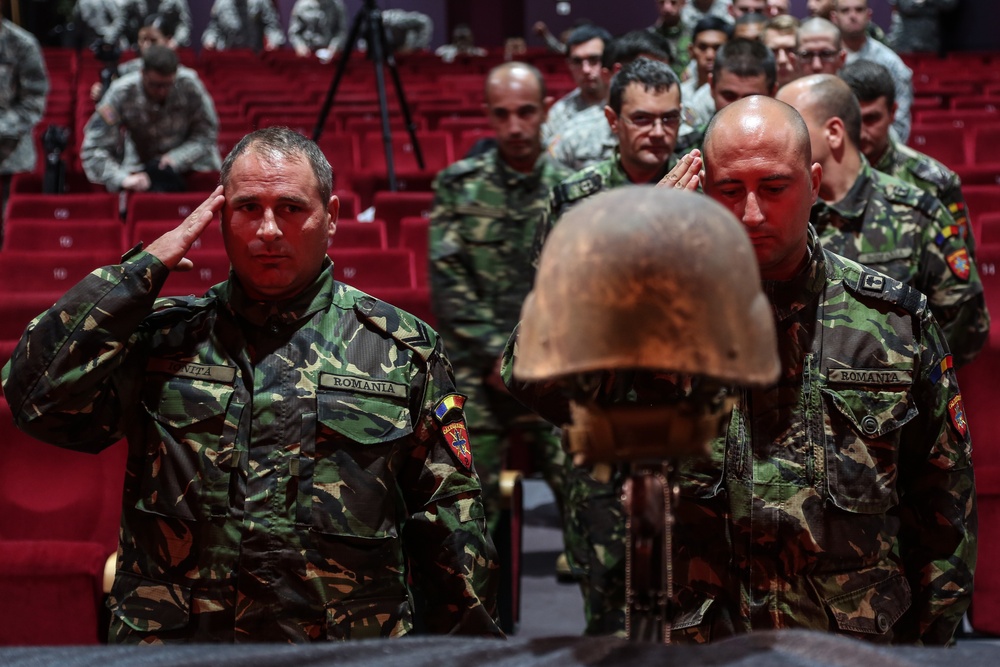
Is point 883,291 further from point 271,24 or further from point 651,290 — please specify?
point 271,24

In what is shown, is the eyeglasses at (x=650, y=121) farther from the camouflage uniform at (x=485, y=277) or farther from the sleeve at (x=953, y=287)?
the sleeve at (x=953, y=287)

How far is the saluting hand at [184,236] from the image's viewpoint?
1839 millimetres

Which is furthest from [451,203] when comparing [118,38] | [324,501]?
[118,38]

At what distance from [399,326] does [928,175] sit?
6.98ft

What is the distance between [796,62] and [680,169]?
3.20 metres

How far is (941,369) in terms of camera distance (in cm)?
183

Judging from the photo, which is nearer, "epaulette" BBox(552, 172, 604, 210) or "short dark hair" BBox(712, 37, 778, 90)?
"epaulette" BBox(552, 172, 604, 210)

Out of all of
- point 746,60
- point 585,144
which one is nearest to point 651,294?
point 746,60

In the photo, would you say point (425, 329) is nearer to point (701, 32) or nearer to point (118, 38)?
point (701, 32)

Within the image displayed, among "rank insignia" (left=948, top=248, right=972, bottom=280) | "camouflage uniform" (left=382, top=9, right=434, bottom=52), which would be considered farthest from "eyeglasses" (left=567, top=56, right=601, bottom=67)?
"camouflage uniform" (left=382, top=9, right=434, bottom=52)

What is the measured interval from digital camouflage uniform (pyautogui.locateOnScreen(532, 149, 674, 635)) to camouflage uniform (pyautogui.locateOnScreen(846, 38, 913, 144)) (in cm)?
267

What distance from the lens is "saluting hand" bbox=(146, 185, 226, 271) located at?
184 centimetres

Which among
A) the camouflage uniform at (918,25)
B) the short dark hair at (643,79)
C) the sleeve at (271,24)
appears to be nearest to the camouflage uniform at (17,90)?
the short dark hair at (643,79)

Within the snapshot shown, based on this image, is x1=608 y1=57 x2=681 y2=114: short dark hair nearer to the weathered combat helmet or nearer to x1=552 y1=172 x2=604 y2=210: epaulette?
x1=552 y1=172 x2=604 y2=210: epaulette
